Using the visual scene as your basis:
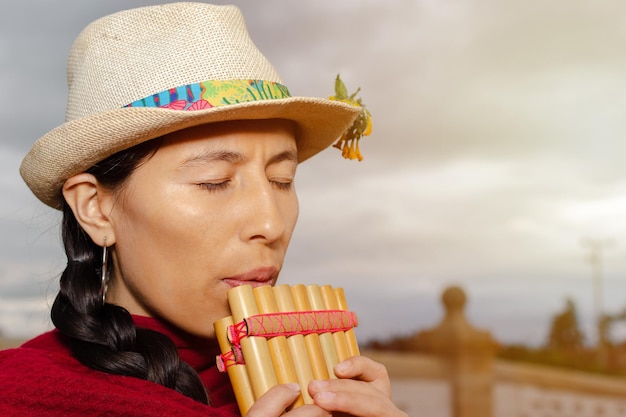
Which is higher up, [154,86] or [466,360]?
[154,86]

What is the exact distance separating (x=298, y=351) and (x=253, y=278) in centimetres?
23

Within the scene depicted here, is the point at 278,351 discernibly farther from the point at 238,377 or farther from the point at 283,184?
the point at 283,184

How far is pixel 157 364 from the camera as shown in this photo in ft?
5.58

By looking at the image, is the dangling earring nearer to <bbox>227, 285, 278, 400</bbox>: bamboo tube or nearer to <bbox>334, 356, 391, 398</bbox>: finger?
<bbox>227, 285, 278, 400</bbox>: bamboo tube

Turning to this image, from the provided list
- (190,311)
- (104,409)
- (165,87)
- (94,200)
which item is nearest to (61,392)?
(104,409)

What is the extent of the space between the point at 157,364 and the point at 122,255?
1.06 feet

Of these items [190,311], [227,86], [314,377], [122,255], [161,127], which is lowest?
[314,377]

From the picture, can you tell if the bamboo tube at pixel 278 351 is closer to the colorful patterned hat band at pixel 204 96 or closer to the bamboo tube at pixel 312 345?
the bamboo tube at pixel 312 345

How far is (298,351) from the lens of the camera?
1.69 m

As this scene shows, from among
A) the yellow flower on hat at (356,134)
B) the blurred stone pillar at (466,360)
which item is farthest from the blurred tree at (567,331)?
the yellow flower on hat at (356,134)

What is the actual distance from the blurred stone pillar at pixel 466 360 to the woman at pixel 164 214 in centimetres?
290

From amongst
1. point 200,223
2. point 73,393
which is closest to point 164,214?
point 200,223

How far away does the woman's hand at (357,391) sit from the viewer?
62.3 inches

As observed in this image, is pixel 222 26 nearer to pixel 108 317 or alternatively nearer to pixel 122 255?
pixel 122 255
